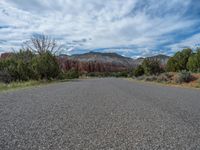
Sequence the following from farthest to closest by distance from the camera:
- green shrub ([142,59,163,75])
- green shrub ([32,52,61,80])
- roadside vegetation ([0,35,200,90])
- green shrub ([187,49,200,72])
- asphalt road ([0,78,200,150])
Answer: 1. green shrub ([142,59,163,75])
2. green shrub ([187,49,200,72])
3. green shrub ([32,52,61,80])
4. roadside vegetation ([0,35,200,90])
5. asphalt road ([0,78,200,150])

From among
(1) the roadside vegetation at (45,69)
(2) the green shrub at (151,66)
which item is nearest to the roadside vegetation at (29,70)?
(1) the roadside vegetation at (45,69)

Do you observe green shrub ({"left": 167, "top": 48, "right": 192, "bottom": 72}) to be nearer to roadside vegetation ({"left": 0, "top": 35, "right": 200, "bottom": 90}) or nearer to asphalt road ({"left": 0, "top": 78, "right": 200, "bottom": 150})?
roadside vegetation ({"left": 0, "top": 35, "right": 200, "bottom": 90})

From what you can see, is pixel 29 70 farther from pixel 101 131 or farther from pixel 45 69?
pixel 101 131

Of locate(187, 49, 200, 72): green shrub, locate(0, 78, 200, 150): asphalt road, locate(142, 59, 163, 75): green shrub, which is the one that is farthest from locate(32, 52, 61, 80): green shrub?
locate(0, 78, 200, 150): asphalt road

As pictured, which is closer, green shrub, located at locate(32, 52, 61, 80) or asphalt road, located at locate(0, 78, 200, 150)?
asphalt road, located at locate(0, 78, 200, 150)

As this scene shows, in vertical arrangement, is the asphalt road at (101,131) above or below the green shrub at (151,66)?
above

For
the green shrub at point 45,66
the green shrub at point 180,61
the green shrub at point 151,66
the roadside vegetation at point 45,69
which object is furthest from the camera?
the green shrub at point 180,61

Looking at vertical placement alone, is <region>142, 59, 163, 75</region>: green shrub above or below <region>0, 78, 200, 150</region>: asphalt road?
below

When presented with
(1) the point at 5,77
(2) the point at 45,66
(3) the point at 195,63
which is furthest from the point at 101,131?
(3) the point at 195,63

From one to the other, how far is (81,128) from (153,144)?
1.81m

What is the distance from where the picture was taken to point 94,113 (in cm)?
757

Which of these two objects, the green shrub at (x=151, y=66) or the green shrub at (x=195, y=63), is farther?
the green shrub at (x=151, y=66)

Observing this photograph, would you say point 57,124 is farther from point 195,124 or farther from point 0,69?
point 0,69

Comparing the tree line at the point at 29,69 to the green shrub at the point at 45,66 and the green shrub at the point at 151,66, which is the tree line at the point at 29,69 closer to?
the green shrub at the point at 45,66
